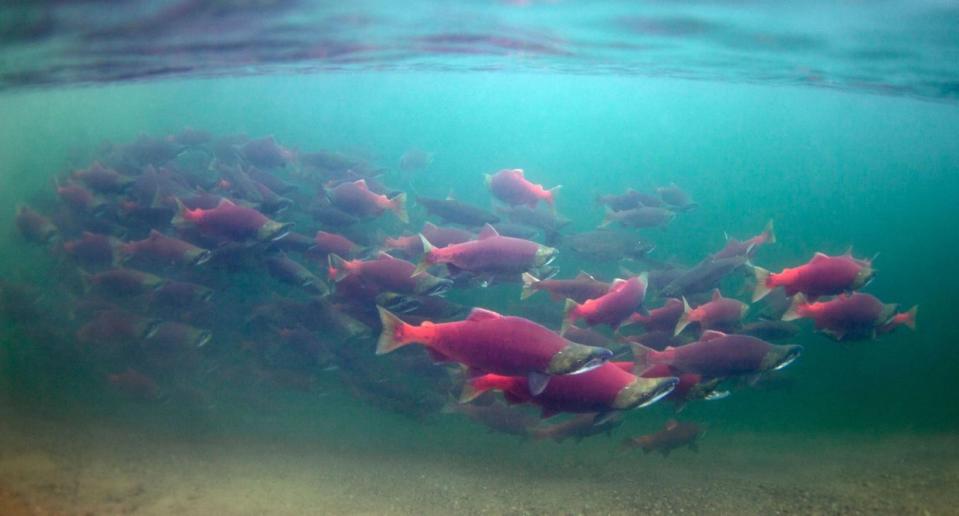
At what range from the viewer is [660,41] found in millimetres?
13297

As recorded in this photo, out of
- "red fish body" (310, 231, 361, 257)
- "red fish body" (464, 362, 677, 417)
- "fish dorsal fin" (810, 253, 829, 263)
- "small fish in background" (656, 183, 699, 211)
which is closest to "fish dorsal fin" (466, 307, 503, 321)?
"red fish body" (464, 362, 677, 417)

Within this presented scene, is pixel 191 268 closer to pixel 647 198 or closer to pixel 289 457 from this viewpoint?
pixel 289 457

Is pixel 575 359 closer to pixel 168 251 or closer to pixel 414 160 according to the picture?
pixel 168 251

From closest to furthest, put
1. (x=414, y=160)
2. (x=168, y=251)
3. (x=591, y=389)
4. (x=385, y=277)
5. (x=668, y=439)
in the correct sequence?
(x=591, y=389)
(x=385, y=277)
(x=168, y=251)
(x=668, y=439)
(x=414, y=160)

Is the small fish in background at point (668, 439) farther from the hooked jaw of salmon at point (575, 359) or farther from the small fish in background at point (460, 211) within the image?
the hooked jaw of salmon at point (575, 359)

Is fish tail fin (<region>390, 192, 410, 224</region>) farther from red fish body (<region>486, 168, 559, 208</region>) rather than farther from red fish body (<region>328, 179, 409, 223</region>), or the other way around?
red fish body (<region>486, 168, 559, 208</region>)

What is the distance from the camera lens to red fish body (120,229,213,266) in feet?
30.0

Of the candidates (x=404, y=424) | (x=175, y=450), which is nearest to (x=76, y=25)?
(x=175, y=450)

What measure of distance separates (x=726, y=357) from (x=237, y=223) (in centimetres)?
733

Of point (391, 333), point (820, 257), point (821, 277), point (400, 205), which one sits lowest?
point (391, 333)

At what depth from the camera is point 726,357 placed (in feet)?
20.8

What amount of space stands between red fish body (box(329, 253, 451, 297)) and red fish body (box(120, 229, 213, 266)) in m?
2.40

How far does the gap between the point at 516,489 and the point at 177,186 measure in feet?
29.8

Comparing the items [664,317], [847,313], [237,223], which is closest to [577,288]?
[664,317]
